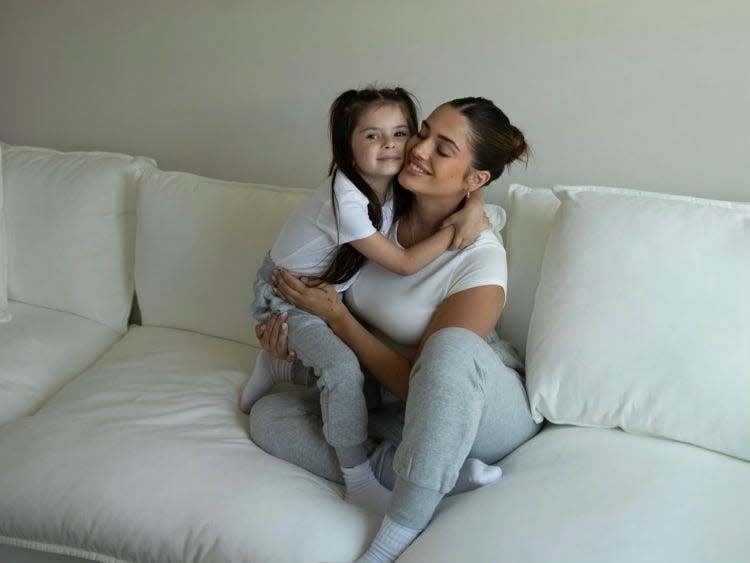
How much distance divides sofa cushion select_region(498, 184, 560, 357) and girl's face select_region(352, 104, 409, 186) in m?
0.35

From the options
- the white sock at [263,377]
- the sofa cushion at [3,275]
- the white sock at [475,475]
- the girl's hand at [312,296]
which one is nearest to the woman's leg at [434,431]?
the white sock at [475,475]

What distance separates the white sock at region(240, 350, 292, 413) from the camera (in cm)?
201

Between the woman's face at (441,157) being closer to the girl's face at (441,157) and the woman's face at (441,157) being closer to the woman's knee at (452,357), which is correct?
the girl's face at (441,157)

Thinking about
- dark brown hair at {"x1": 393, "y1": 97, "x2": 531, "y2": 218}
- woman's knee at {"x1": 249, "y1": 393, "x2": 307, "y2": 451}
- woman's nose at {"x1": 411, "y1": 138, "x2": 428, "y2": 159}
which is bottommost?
woman's knee at {"x1": 249, "y1": 393, "x2": 307, "y2": 451}

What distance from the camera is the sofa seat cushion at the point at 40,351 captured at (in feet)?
6.99

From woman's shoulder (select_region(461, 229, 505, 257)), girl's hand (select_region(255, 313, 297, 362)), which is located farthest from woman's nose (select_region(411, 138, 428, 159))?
girl's hand (select_region(255, 313, 297, 362))

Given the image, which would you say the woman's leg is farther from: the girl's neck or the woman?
the girl's neck

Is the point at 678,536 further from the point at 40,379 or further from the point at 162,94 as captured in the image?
the point at 162,94

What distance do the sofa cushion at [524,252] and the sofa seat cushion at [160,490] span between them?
0.55 m

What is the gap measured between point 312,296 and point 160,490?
500mm

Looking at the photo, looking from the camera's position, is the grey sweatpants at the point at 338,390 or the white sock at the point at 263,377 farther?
the white sock at the point at 263,377

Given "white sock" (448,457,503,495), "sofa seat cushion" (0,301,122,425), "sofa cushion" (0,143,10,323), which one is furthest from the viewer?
"sofa cushion" (0,143,10,323)

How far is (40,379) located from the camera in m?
2.19

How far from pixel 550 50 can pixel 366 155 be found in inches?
23.7
